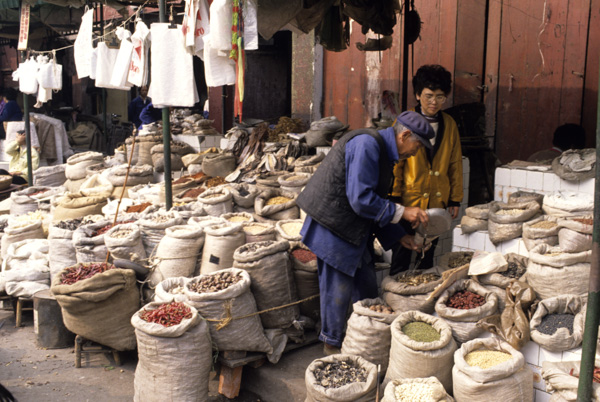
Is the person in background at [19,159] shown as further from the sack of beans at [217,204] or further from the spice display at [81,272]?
the spice display at [81,272]

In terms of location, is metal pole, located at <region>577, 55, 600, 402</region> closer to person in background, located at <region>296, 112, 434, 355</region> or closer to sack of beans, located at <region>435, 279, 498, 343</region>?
sack of beans, located at <region>435, 279, 498, 343</region>

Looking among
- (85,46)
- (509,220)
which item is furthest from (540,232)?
(85,46)

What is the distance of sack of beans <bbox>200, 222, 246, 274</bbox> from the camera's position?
4930mm

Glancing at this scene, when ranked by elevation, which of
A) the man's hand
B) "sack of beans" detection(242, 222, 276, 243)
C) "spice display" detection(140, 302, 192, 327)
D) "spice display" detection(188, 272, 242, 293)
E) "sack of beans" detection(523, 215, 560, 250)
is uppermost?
the man's hand

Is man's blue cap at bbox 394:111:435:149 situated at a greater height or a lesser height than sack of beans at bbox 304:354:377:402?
greater

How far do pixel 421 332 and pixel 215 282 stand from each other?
154 cm

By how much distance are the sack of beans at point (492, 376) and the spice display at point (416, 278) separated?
0.76m

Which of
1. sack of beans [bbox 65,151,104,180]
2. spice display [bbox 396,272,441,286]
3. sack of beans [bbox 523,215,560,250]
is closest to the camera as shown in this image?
sack of beans [bbox 523,215,560,250]

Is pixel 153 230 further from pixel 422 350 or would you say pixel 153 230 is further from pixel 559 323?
pixel 559 323

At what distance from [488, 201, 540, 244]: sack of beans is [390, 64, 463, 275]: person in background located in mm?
479

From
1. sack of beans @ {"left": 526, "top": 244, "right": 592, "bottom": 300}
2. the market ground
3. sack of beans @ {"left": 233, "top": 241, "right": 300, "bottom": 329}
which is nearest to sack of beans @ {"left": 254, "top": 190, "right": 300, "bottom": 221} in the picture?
sack of beans @ {"left": 233, "top": 241, "right": 300, "bottom": 329}

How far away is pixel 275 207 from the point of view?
5730 mm

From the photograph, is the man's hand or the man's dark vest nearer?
the man's hand

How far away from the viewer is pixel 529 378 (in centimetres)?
328
